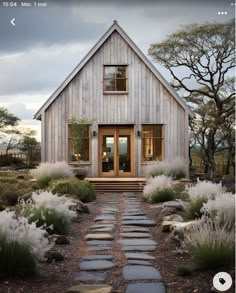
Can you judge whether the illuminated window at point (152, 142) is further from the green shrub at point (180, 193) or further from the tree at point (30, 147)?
the tree at point (30, 147)

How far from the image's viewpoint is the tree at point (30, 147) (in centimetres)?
2492

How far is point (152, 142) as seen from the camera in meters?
16.9

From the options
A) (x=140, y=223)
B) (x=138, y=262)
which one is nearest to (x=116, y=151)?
(x=140, y=223)

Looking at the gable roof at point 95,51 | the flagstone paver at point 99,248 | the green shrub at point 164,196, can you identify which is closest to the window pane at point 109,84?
the gable roof at point 95,51

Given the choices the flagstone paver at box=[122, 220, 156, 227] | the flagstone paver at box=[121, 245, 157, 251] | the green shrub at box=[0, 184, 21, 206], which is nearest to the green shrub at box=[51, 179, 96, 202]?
the green shrub at box=[0, 184, 21, 206]

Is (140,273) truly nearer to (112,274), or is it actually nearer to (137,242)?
(112,274)

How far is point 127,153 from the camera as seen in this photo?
55.7ft

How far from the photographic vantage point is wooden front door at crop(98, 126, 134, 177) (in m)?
16.8

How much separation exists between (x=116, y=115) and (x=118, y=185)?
306cm

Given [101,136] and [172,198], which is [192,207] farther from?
[101,136]

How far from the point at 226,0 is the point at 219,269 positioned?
2.44m

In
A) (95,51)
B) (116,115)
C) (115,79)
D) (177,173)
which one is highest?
(95,51)

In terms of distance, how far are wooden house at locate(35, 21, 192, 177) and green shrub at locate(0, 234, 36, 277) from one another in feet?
40.3

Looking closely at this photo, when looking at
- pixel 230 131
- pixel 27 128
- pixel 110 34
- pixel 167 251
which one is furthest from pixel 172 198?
pixel 27 128
